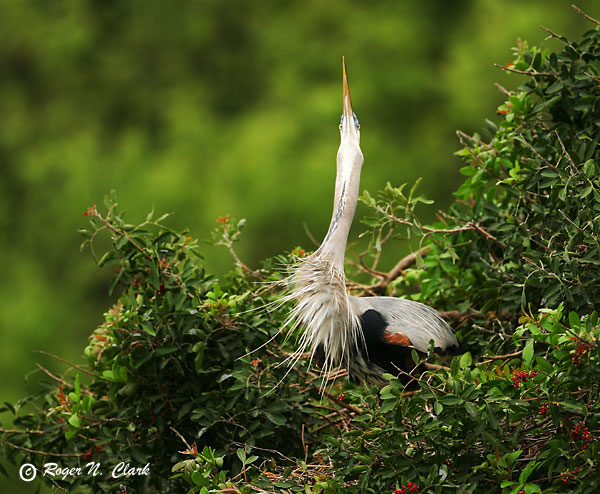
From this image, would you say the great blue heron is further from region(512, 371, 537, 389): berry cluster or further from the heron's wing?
region(512, 371, 537, 389): berry cluster

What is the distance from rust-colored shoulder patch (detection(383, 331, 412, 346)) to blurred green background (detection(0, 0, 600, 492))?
317 cm

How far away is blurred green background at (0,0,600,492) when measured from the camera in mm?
5730

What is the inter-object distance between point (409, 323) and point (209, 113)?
4.64 m

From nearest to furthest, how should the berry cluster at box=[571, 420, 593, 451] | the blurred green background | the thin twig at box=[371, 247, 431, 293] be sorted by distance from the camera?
the berry cluster at box=[571, 420, 593, 451]
the thin twig at box=[371, 247, 431, 293]
the blurred green background

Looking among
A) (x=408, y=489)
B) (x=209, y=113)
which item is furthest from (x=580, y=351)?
(x=209, y=113)

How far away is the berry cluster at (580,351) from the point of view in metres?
1.59

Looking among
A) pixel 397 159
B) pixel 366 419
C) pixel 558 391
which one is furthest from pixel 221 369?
pixel 397 159

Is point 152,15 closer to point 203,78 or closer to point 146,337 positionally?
point 203,78

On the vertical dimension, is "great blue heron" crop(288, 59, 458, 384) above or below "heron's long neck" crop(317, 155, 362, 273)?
below

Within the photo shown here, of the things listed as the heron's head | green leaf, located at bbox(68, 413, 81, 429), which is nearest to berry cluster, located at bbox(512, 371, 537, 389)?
the heron's head

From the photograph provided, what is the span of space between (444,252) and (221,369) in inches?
32.4

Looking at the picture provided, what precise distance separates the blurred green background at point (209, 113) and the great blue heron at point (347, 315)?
3.07 metres

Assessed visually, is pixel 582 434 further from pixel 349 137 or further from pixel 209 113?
pixel 209 113

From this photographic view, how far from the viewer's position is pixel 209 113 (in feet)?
21.7
